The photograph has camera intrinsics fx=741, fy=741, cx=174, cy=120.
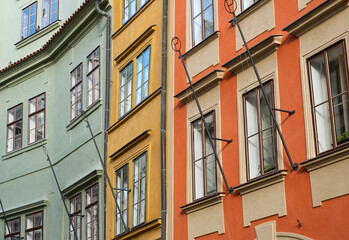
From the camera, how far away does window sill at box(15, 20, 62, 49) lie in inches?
1003

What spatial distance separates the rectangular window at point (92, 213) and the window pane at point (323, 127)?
950cm

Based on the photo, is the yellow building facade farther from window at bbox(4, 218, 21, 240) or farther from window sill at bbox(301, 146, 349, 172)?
window at bbox(4, 218, 21, 240)

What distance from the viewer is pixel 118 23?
66.4 feet

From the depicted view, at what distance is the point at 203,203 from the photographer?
45.6 ft

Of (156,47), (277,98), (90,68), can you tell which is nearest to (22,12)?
(90,68)

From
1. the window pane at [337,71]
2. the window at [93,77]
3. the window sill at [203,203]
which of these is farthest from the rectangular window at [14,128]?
the window pane at [337,71]

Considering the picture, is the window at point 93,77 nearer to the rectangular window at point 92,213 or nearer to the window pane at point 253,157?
the rectangular window at point 92,213

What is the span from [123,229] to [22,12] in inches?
506

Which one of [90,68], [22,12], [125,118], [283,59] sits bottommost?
[283,59]

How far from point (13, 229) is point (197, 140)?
35.2ft

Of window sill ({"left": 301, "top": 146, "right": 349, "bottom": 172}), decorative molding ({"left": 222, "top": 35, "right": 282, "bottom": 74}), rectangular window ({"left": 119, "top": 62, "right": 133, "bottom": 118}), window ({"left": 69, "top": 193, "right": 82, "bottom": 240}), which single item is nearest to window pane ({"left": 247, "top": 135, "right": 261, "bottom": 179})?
decorative molding ({"left": 222, "top": 35, "right": 282, "bottom": 74})

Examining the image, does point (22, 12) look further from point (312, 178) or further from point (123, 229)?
point (312, 178)

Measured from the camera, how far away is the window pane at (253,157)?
1270cm

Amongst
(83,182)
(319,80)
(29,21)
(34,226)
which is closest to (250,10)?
(319,80)
